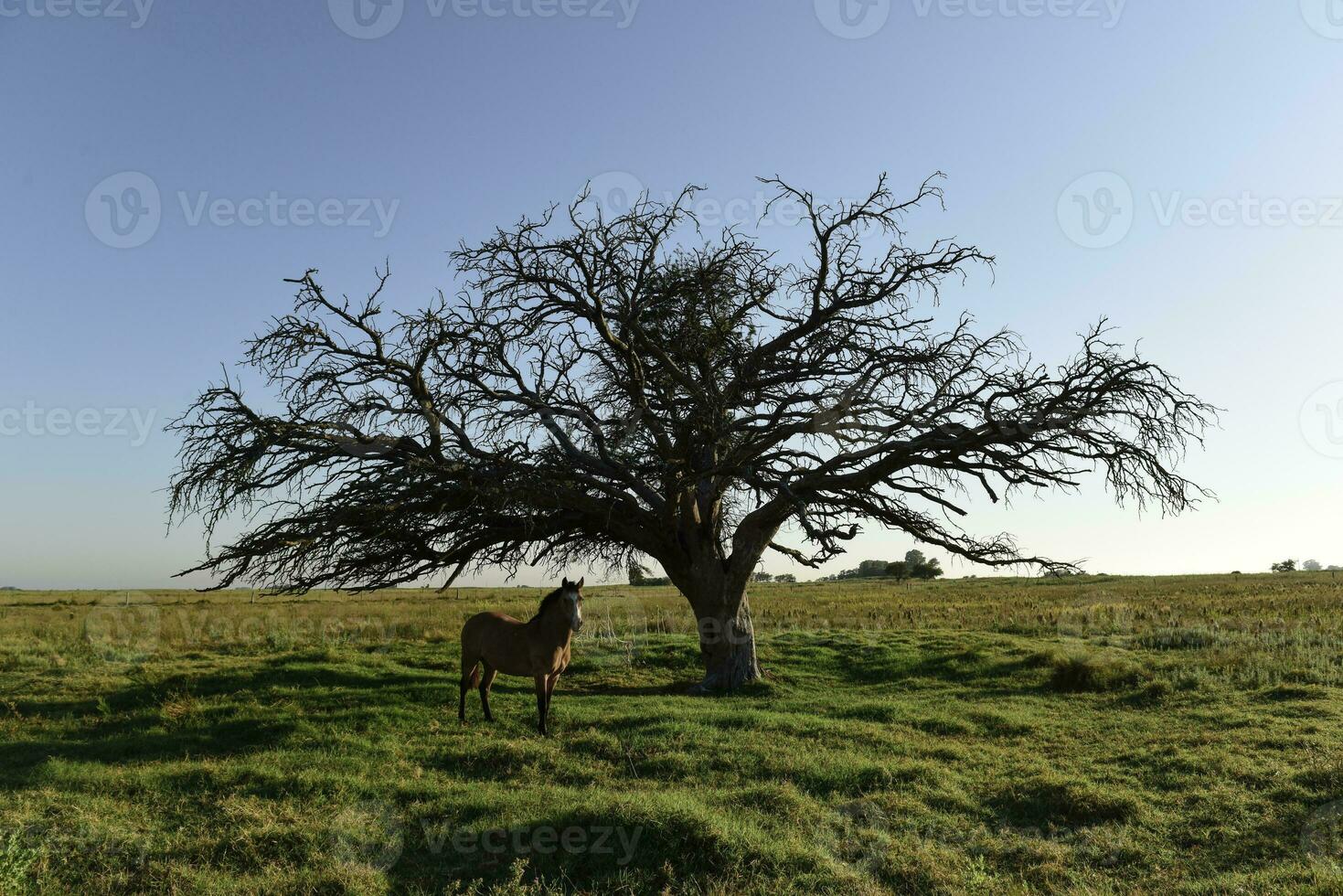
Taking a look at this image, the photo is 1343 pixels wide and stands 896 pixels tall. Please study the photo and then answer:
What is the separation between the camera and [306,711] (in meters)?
13.6

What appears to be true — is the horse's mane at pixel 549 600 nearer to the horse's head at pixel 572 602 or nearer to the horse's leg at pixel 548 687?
the horse's head at pixel 572 602

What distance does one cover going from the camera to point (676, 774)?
407 inches

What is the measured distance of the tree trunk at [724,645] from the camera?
59.4 feet

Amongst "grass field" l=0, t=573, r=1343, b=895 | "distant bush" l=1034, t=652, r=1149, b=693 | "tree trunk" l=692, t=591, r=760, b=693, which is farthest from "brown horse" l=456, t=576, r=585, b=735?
"distant bush" l=1034, t=652, r=1149, b=693

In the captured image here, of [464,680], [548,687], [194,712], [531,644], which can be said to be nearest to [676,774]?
[548,687]

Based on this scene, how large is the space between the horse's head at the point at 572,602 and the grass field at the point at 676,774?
5.44 ft

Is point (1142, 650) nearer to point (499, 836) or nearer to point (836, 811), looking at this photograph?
point (836, 811)

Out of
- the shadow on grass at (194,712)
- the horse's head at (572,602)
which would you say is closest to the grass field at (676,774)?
the shadow on grass at (194,712)

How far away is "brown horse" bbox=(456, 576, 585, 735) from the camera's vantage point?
508 inches

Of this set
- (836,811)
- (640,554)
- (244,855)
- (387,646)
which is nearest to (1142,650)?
(640,554)

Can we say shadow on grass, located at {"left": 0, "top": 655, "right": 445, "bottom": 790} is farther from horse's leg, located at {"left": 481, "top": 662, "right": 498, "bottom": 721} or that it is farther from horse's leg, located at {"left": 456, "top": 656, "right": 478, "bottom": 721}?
horse's leg, located at {"left": 481, "top": 662, "right": 498, "bottom": 721}

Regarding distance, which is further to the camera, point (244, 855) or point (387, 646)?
point (387, 646)

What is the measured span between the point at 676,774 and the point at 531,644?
376 centimetres

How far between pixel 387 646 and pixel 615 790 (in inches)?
563
